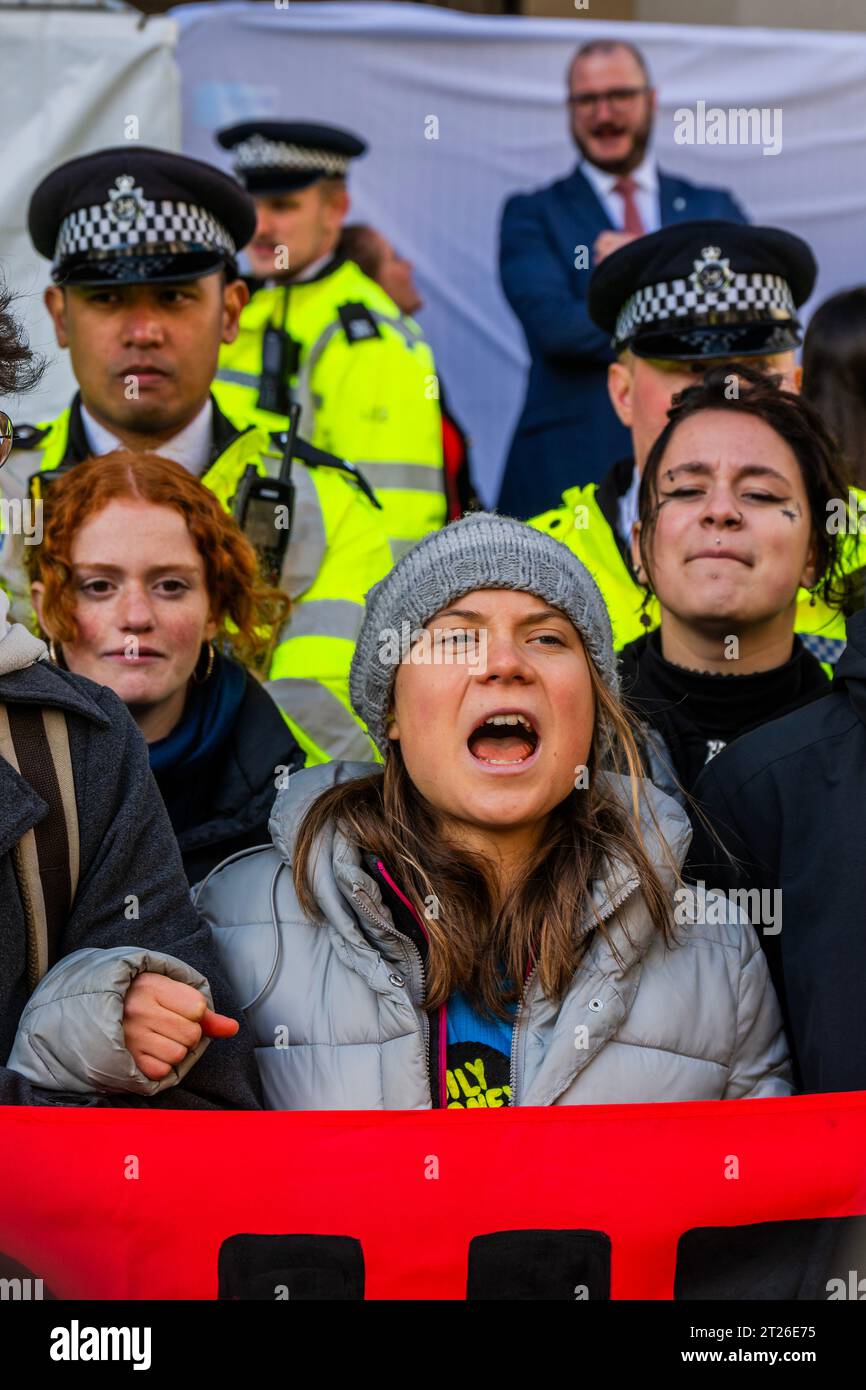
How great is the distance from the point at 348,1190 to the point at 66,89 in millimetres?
3885

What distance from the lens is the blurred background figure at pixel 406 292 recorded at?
526 cm

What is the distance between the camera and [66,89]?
17.0ft

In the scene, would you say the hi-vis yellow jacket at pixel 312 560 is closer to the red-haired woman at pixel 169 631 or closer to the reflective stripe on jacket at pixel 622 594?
the red-haired woman at pixel 169 631

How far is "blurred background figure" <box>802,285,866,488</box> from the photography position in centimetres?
463

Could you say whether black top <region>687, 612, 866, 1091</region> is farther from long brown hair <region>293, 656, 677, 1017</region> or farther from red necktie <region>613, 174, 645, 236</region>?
red necktie <region>613, 174, 645, 236</region>

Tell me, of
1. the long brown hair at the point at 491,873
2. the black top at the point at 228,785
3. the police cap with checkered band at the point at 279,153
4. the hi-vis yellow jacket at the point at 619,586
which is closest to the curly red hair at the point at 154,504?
the black top at the point at 228,785

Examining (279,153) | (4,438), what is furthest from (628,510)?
(4,438)

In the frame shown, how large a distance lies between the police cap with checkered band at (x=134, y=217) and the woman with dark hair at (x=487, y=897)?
1.78 m

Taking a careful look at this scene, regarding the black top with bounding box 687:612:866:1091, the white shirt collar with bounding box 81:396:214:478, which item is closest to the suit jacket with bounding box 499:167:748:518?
the white shirt collar with bounding box 81:396:214:478

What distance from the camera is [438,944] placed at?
2.60m

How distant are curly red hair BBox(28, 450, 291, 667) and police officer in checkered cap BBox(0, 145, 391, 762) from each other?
371mm

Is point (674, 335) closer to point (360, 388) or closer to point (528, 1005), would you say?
point (360, 388)
